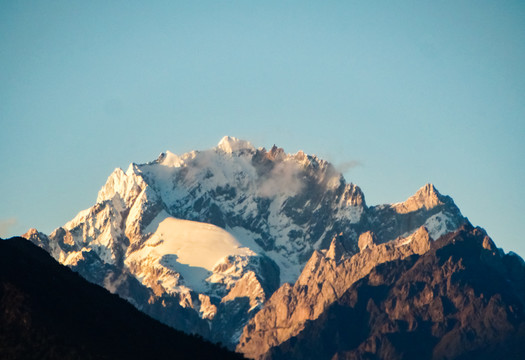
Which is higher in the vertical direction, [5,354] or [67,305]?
[67,305]

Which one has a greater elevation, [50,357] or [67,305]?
[67,305]

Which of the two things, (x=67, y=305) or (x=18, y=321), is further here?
(x=67, y=305)

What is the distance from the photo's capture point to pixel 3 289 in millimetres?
189250

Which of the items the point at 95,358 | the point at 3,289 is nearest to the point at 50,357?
the point at 95,358

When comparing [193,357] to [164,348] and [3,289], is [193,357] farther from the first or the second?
[3,289]

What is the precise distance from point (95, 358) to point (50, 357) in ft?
18.7

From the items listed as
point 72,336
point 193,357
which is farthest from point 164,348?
point 72,336

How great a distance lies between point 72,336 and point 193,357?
23335 millimetres

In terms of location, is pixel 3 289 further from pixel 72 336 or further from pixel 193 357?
pixel 193 357

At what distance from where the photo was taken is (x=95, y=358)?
177125 millimetres

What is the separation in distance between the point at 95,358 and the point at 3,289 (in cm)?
2011

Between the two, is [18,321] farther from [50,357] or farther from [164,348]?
[164,348]

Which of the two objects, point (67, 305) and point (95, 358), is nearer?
point (95, 358)

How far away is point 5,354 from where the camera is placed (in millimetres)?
174000
